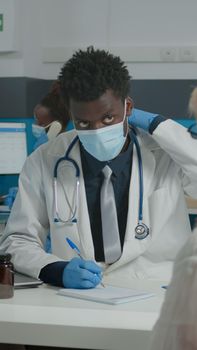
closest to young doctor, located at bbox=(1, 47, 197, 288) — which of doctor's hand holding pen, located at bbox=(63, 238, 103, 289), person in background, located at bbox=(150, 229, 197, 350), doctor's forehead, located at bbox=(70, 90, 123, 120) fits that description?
doctor's forehead, located at bbox=(70, 90, 123, 120)

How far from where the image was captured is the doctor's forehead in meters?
2.07

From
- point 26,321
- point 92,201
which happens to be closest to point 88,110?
point 92,201

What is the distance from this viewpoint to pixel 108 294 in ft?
5.75

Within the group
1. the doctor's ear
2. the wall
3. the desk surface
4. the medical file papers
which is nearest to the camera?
the desk surface

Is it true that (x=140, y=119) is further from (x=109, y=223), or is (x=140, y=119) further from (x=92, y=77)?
(x=109, y=223)

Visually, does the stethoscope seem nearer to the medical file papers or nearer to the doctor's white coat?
the doctor's white coat

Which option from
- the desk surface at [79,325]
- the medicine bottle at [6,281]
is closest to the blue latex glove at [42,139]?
the medicine bottle at [6,281]

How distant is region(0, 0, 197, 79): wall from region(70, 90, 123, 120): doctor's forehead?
211 centimetres

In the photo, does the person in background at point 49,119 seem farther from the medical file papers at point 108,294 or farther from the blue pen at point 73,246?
the medical file papers at point 108,294

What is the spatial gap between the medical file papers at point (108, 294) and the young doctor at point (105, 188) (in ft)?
0.66

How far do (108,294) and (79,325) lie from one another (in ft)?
0.79

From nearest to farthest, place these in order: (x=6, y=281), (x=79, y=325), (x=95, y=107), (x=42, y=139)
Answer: (x=79, y=325) < (x=6, y=281) < (x=95, y=107) < (x=42, y=139)

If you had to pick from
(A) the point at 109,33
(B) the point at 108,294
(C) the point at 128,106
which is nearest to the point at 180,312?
(B) the point at 108,294

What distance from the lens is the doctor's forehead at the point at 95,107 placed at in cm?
207
